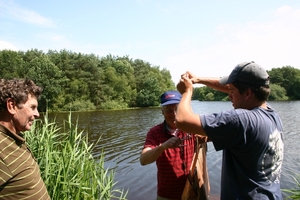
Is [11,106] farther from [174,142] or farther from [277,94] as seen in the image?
[277,94]

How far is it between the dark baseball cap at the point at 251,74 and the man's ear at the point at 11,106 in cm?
187

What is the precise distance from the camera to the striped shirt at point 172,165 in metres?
2.85

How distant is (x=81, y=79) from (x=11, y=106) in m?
50.9

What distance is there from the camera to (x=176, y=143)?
2.41 metres

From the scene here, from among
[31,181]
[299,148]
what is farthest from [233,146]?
[299,148]

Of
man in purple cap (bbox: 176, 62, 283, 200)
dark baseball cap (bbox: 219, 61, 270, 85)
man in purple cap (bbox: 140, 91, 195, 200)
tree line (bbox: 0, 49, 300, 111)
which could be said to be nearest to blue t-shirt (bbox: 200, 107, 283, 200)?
man in purple cap (bbox: 176, 62, 283, 200)

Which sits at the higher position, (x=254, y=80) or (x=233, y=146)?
(x=254, y=80)

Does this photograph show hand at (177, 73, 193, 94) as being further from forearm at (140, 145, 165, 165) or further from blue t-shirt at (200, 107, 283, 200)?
forearm at (140, 145, 165, 165)

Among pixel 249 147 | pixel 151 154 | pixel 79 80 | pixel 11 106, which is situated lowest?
pixel 151 154

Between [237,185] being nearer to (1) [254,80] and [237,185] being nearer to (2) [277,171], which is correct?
(2) [277,171]

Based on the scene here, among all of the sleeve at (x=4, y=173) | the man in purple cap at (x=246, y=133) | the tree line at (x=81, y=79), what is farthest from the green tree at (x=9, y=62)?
the man in purple cap at (x=246, y=133)

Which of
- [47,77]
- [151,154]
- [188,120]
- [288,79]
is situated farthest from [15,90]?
[288,79]

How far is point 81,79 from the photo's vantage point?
2015 inches

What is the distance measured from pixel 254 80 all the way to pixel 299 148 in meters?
16.0
